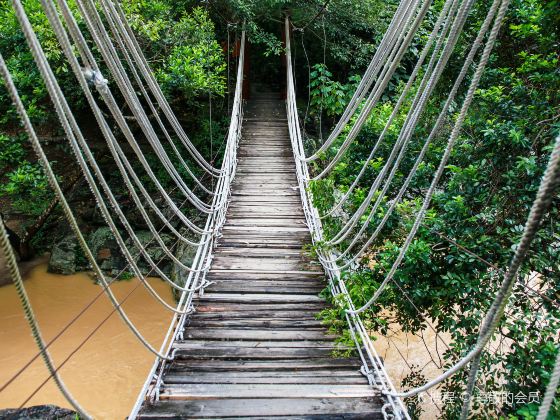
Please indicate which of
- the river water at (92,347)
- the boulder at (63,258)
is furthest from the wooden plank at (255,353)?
the boulder at (63,258)

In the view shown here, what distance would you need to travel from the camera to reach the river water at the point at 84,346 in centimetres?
301

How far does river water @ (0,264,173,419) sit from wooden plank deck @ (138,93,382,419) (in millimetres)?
1594

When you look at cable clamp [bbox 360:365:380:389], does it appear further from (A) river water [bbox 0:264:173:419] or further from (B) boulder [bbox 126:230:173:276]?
(B) boulder [bbox 126:230:173:276]

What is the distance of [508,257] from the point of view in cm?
169

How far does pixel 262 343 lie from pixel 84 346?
2541 millimetres

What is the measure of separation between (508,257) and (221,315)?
1.29 m

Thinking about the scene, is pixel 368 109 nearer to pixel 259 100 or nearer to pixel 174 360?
pixel 174 360

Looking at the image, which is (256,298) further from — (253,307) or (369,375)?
(369,375)

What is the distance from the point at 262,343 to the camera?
1.70m

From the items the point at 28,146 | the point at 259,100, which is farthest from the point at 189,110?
the point at 28,146

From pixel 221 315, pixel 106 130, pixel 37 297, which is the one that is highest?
pixel 106 130

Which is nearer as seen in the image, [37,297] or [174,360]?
[174,360]

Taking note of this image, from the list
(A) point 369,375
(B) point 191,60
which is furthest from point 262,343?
(B) point 191,60

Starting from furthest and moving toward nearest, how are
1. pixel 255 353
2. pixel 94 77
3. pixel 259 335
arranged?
pixel 259 335 < pixel 255 353 < pixel 94 77
